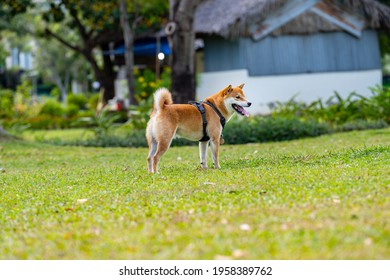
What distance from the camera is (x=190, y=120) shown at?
9.55 m

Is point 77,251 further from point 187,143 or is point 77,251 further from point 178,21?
point 178,21

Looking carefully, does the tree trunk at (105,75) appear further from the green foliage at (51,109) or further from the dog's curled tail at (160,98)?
the dog's curled tail at (160,98)

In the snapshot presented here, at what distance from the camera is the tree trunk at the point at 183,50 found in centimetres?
1780

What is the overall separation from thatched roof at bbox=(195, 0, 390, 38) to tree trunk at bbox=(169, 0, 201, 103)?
20.1 feet

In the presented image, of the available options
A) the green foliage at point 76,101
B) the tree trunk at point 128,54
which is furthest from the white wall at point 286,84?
the green foliage at point 76,101

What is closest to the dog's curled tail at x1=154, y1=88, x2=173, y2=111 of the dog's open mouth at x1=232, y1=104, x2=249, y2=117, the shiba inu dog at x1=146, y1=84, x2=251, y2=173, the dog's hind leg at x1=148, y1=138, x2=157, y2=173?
the shiba inu dog at x1=146, y1=84, x2=251, y2=173

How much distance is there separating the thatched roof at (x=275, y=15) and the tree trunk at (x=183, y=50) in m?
6.12

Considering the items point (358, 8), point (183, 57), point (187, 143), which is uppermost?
point (358, 8)

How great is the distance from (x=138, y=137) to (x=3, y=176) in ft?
21.3

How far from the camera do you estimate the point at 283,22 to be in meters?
25.4

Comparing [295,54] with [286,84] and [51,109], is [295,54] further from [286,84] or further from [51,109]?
[51,109]

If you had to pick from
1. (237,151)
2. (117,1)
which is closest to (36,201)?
(237,151)

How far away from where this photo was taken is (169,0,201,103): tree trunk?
1780cm

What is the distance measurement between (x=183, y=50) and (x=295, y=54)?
29.1 feet
